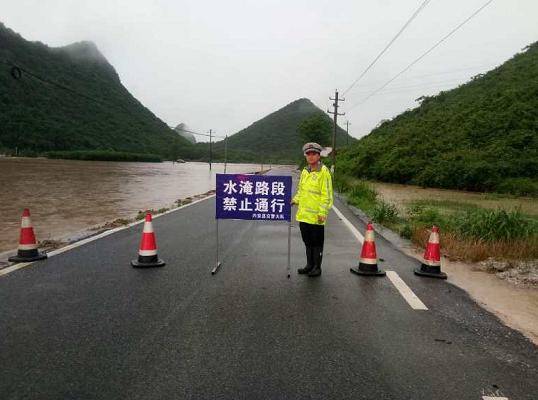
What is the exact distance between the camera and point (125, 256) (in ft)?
23.7

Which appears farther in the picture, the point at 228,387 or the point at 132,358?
the point at 132,358

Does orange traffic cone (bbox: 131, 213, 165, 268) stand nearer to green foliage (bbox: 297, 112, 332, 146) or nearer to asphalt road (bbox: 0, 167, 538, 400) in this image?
asphalt road (bbox: 0, 167, 538, 400)

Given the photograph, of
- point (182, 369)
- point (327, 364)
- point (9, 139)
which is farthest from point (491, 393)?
point (9, 139)

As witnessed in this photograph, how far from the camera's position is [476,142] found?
3403 centimetres

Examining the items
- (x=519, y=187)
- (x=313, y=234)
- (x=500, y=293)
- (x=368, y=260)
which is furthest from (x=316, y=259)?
(x=519, y=187)

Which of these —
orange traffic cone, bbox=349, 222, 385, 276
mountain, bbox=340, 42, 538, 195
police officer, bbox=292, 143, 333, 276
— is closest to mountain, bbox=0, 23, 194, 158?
mountain, bbox=340, 42, 538, 195

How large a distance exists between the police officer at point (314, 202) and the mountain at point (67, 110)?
84.6 m

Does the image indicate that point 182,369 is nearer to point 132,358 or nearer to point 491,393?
point 132,358

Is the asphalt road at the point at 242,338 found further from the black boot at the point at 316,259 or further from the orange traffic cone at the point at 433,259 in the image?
the orange traffic cone at the point at 433,259

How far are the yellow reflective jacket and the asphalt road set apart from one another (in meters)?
0.91

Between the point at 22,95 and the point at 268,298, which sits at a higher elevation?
the point at 22,95

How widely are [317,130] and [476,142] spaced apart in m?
54.1

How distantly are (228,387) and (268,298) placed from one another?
7.05ft

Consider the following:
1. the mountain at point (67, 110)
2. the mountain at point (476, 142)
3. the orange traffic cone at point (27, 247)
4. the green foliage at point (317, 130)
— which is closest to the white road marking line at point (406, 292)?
the orange traffic cone at point (27, 247)
